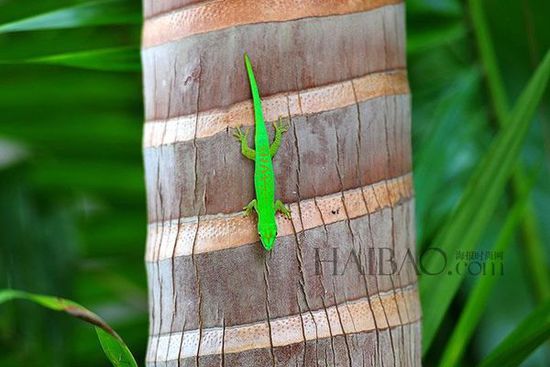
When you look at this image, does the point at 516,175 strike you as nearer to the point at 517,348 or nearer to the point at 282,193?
the point at 517,348

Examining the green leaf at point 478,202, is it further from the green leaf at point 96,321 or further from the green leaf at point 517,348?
the green leaf at point 96,321

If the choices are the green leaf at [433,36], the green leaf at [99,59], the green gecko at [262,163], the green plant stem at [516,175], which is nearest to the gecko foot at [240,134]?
the green gecko at [262,163]

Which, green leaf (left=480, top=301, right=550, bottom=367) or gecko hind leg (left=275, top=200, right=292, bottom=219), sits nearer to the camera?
gecko hind leg (left=275, top=200, right=292, bottom=219)

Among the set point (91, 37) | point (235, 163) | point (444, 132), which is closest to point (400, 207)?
point (235, 163)

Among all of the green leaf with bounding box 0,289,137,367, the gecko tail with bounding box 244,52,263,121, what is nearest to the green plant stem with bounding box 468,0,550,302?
the gecko tail with bounding box 244,52,263,121

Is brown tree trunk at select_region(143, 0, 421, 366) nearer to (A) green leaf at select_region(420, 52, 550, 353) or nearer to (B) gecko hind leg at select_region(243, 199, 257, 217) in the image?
(B) gecko hind leg at select_region(243, 199, 257, 217)
